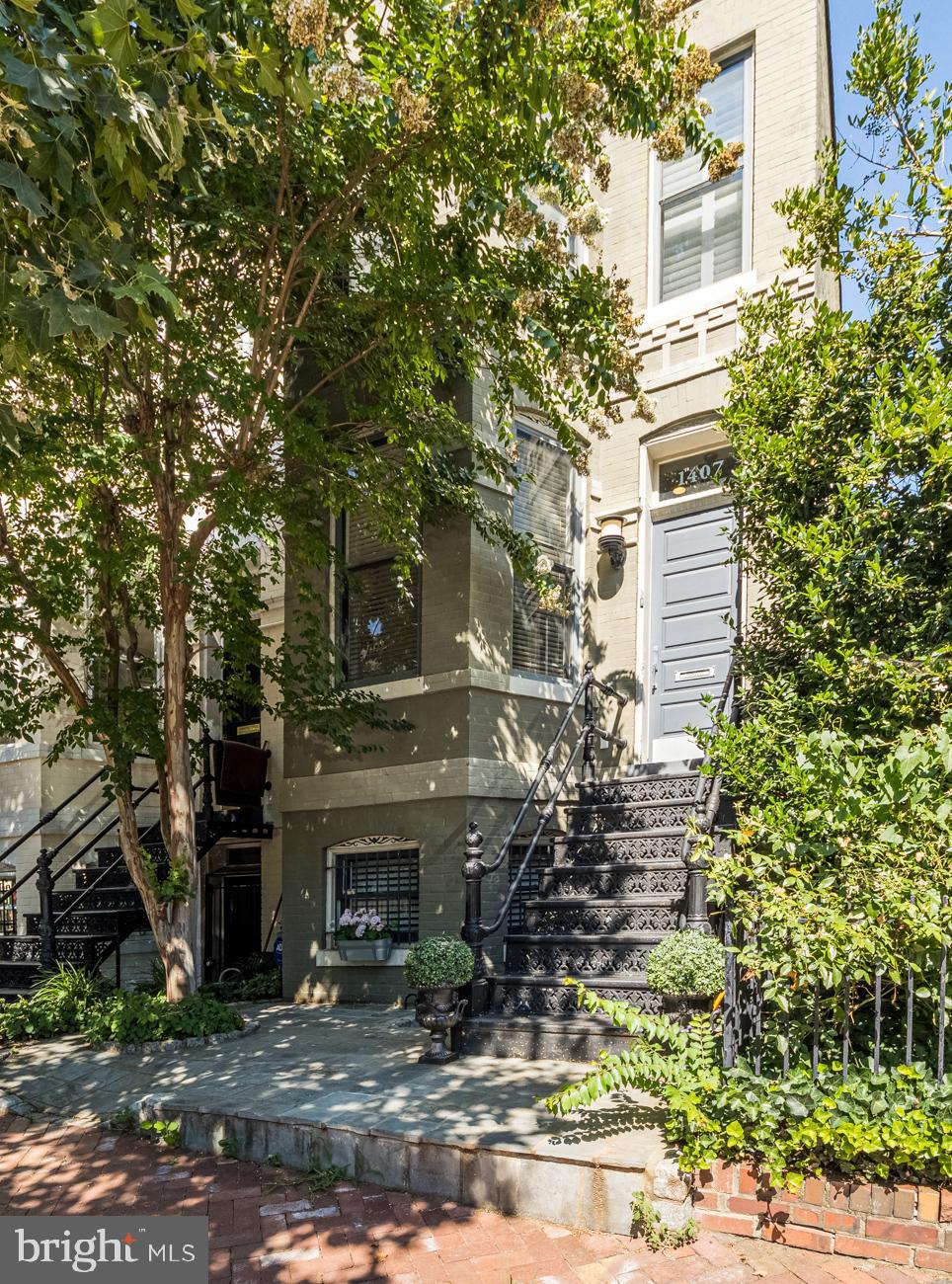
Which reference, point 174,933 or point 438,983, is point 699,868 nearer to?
point 438,983

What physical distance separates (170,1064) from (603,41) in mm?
7648

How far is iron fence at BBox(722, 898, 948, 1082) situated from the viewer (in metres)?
3.91

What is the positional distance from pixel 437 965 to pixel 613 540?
191 inches

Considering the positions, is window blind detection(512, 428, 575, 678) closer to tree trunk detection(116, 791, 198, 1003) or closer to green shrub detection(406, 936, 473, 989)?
green shrub detection(406, 936, 473, 989)

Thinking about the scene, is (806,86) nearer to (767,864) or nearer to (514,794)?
(514,794)

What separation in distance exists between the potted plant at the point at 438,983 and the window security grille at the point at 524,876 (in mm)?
1926

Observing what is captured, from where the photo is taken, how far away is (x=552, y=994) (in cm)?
656

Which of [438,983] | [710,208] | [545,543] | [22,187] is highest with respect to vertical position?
[710,208]

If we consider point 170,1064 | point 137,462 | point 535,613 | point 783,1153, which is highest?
point 137,462

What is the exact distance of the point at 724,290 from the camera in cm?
934

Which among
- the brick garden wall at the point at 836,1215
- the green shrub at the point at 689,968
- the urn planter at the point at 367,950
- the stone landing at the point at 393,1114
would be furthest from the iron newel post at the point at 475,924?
the brick garden wall at the point at 836,1215

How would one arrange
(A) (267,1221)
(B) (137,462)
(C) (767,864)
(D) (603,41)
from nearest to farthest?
(C) (767,864), (A) (267,1221), (D) (603,41), (B) (137,462)

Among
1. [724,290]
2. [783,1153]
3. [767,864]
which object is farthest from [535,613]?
[783,1153]

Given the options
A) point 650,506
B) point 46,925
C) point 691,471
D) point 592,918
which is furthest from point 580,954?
point 46,925
